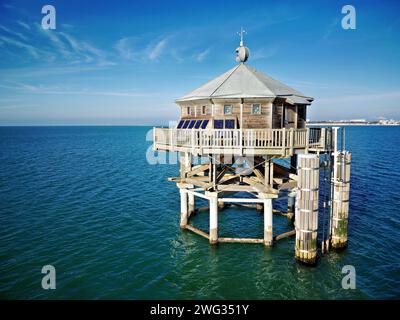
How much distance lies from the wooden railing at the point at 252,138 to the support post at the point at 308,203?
143 cm

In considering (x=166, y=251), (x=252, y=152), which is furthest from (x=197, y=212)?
(x=252, y=152)

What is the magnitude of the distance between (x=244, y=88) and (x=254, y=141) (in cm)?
395

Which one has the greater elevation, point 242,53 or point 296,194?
point 242,53

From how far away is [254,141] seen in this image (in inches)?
599

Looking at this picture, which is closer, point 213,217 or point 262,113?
point 262,113

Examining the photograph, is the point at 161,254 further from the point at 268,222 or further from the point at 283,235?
the point at 283,235

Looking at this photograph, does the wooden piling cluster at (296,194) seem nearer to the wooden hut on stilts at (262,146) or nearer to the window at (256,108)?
the wooden hut on stilts at (262,146)

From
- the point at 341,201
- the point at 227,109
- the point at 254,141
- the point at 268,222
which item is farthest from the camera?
the point at 227,109

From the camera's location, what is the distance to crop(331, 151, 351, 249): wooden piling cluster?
53.7 ft

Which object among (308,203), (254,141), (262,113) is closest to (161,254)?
(254,141)

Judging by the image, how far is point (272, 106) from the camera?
16672 millimetres
